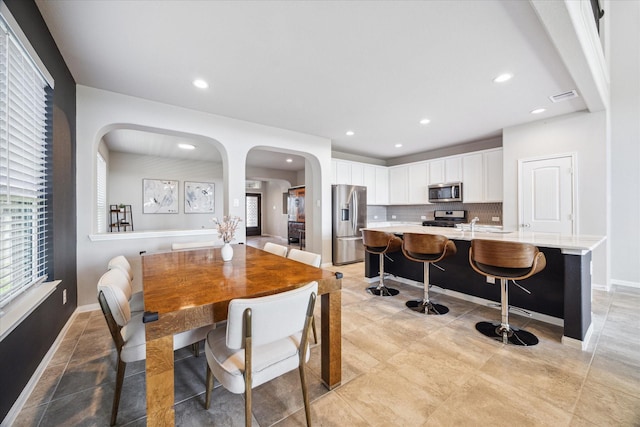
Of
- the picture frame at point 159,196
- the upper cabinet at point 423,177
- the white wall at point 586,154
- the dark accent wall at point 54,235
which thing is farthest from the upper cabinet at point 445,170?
the picture frame at point 159,196

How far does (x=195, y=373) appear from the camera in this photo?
6.01 feet

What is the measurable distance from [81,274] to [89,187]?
100 centimetres

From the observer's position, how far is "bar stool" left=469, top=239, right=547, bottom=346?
2.03 m

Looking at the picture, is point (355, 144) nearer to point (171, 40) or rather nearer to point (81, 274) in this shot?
point (171, 40)

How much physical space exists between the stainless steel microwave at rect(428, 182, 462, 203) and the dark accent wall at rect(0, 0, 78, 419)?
19.6ft

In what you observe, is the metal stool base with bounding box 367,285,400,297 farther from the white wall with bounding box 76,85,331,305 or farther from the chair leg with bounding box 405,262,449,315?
the white wall with bounding box 76,85,331,305

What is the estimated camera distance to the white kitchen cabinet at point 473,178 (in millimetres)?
4961

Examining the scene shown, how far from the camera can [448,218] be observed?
5641mm

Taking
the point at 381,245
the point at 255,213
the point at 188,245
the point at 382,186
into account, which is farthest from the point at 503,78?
the point at 255,213

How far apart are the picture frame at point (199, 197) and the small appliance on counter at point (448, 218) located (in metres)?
6.04

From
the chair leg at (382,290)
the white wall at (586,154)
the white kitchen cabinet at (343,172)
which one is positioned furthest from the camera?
the white kitchen cabinet at (343,172)

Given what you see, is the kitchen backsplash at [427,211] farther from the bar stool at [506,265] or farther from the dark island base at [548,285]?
the bar stool at [506,265]

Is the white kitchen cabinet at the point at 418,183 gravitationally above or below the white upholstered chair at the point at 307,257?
above

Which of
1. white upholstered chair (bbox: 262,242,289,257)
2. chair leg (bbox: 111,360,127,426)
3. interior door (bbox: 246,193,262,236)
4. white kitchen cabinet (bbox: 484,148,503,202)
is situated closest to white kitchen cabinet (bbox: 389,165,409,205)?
white kitchen cabinet (bbox: 484,148,503,202)
